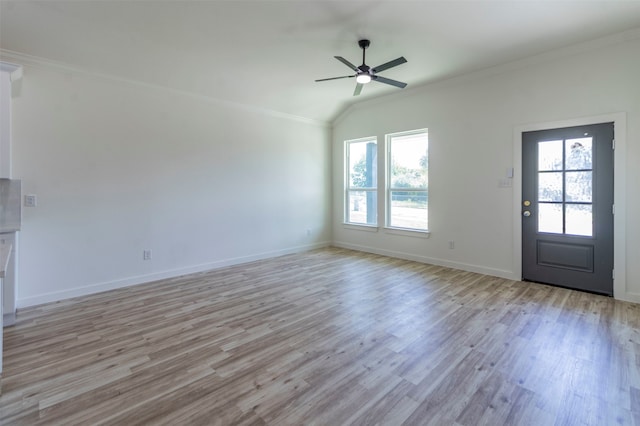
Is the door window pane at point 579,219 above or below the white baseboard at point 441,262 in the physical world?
above

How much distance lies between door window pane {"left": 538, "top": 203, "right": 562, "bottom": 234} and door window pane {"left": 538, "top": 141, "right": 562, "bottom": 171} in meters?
0.50

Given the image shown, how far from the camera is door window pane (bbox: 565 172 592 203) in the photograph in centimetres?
369

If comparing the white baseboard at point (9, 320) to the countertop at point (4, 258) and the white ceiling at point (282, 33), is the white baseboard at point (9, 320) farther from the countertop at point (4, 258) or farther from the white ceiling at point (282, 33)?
the white ceiling at point (282, 33)

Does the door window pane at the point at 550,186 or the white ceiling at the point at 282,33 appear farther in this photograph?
the door window pane at the point at 550,186

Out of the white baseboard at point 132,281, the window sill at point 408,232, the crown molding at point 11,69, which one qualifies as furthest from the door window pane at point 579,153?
the crown molding at point 11,69

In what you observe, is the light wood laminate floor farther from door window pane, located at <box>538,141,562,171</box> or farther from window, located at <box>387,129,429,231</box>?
window, located at <box>387,129,429,231</box>

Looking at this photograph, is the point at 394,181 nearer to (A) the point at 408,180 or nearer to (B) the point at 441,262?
(A) the point at 408,180

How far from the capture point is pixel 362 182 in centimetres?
639

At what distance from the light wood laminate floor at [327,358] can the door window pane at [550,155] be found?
1.60 metres

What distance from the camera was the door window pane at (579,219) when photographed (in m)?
3.69

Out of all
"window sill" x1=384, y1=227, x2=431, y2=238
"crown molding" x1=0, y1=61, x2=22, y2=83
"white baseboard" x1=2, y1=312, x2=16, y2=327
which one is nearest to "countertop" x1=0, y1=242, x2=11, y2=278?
"white baseboard" x1=2, y1=312, x2=16, y2=327

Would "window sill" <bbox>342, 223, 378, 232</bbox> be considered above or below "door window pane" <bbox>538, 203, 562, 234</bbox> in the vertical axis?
below

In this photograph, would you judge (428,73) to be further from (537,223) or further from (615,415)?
(615,415)

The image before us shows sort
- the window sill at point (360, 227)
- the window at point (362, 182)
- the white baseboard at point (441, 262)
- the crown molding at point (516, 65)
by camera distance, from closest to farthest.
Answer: the crown molding at point (516, 65), the white baseboard at point (441, 262), the window sill at point (360, 227), the window at point (362, 182)
